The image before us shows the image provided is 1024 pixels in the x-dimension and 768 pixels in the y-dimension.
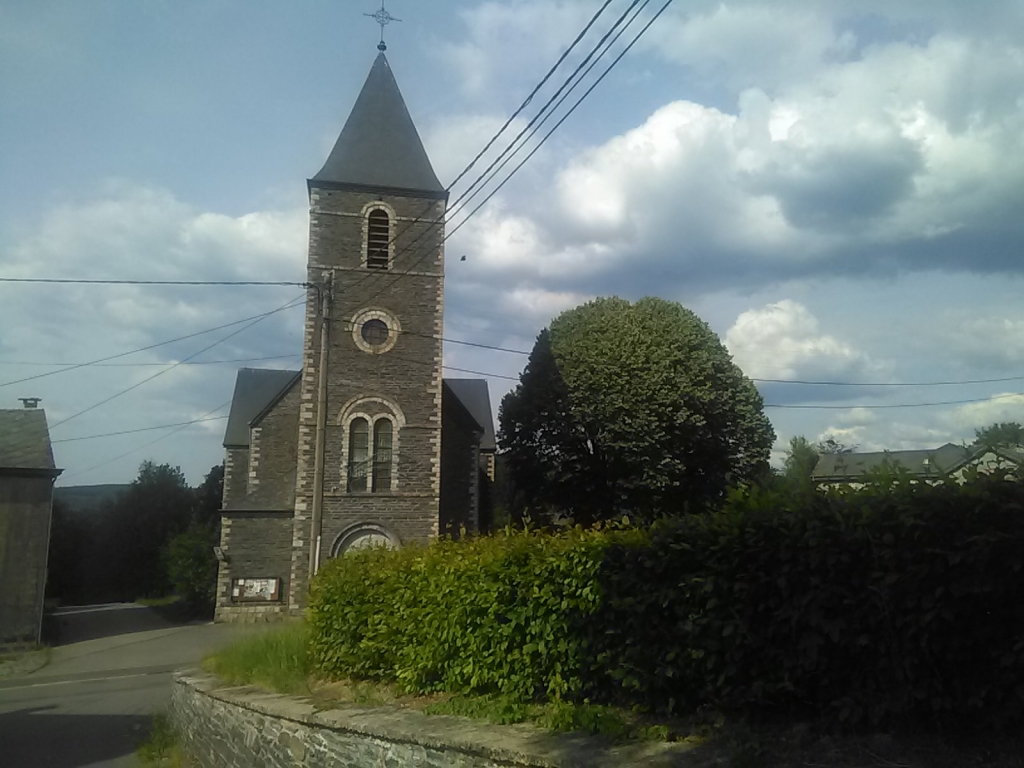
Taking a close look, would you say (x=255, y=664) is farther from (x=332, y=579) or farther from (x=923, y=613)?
(x=923, y=613)

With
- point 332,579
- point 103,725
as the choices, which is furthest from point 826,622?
point 103,725

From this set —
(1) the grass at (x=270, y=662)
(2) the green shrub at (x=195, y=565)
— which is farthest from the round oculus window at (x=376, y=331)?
(1) the grass at (x=270, y=662)

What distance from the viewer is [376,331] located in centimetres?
2822

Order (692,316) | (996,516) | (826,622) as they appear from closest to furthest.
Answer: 1. (996,516)
2. (826,622)
3. (692,316)

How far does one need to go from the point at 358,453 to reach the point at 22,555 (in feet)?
34.4

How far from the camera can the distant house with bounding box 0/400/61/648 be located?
25.4 m

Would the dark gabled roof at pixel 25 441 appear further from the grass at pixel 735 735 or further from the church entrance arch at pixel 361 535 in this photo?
the grass at pixel 735 735

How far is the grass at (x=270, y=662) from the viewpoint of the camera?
9.42m

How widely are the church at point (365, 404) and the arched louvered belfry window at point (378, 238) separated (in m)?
0.04

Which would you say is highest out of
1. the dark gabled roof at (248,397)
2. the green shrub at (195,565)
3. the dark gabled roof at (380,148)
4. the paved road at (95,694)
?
the dark gabled roof at (380,148)

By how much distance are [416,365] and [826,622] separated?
2407 centimetres

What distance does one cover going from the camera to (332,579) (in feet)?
32.3

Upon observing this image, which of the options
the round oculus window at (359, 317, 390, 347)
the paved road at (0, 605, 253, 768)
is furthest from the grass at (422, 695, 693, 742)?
the round oculus window at (359, 317, 390, 347)

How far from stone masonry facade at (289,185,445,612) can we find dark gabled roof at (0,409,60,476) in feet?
26.2
